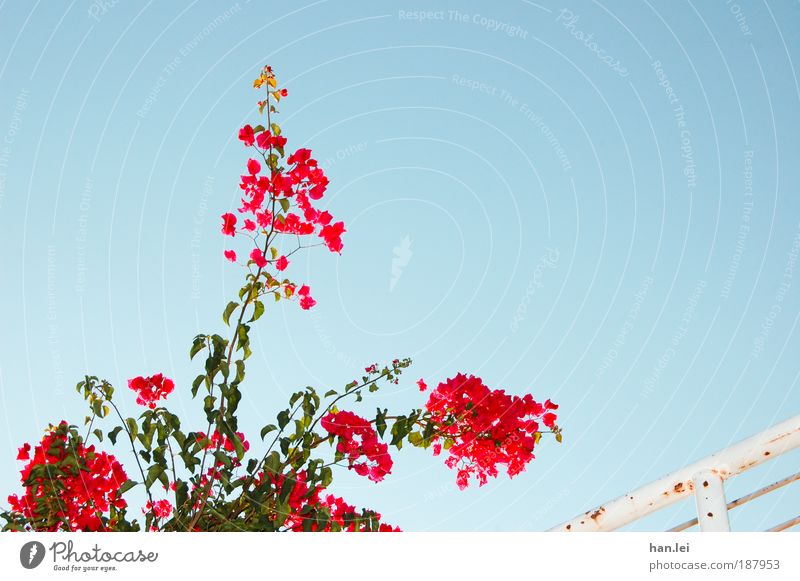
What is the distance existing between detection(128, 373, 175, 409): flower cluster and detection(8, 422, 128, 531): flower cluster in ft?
0.85

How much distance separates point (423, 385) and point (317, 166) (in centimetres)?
99

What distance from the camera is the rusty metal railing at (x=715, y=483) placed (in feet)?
5.16

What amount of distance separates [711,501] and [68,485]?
7.36 ft

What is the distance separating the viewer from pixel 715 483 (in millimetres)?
1574

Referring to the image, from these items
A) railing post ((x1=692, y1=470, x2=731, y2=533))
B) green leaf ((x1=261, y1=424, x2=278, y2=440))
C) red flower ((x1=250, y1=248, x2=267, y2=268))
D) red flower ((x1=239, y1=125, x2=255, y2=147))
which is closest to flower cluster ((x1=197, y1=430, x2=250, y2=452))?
green leaf ((x1=261, y1=424, x2=278, y2=440))

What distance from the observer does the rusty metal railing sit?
1.57 metres

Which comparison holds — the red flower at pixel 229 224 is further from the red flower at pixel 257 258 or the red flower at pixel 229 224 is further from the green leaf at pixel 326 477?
the green leaf at pixel 326 477

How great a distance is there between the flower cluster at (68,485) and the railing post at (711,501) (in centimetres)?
198
